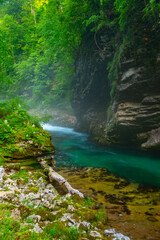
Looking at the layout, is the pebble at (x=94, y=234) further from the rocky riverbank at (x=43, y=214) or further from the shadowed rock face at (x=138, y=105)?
the shadowed rock face at (x=138, y=105)

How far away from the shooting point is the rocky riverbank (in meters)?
2.64

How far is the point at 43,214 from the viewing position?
3172 mm

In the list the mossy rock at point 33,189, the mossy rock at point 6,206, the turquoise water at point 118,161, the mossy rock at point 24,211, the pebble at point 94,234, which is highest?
the mossy rock at point 6,206

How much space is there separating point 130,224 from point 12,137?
507cm

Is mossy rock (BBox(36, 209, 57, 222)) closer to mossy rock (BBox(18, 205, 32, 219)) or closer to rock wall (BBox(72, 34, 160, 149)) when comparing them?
mossy rock (BBox(18, 205, 32, 219))

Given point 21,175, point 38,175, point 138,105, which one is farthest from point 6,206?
point 138,105

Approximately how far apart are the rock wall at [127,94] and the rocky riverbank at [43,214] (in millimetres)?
7408

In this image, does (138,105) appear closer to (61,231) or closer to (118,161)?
(118,161)

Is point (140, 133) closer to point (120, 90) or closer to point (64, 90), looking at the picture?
point (120, 90)

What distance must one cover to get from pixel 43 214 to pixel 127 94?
30.7 feet

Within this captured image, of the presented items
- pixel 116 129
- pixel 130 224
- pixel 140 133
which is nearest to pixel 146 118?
pixel 140 133

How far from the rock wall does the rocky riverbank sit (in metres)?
7.41

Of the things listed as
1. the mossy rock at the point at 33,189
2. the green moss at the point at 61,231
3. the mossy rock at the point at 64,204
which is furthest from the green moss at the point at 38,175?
the green moss at the point at 61,231

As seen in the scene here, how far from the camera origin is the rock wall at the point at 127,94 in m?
9.57
